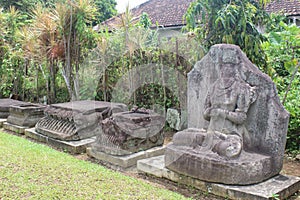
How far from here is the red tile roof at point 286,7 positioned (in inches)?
360

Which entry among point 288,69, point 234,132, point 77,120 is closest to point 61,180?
point 77,120

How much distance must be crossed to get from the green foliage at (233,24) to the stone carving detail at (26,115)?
3.87 meters

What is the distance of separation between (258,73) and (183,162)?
139 cm

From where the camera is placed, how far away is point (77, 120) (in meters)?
5.75

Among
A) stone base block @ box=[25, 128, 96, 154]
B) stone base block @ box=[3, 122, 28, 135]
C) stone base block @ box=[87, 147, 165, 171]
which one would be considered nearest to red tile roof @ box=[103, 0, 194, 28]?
stone base block @ box=[3, 122, 28, 135]

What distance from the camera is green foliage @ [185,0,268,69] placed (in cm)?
545

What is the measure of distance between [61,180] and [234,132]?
2.18 m

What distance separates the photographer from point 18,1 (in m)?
14.1

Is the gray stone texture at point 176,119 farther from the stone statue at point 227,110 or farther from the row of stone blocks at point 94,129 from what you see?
the stone statue at point 227,110

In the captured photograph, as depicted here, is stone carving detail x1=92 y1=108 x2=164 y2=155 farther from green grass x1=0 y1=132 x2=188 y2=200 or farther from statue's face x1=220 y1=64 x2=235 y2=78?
statue's face x1=220 y1=64 x2=235 y2=78

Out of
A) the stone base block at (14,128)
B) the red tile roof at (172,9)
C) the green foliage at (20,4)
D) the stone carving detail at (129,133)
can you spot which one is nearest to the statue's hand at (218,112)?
the stone carving detail at (129,133)

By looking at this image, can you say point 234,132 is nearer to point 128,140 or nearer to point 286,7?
point 128,140

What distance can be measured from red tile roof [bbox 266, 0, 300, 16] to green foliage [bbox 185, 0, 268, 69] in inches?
139

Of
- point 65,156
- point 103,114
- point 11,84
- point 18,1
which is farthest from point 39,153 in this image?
point 18,1
